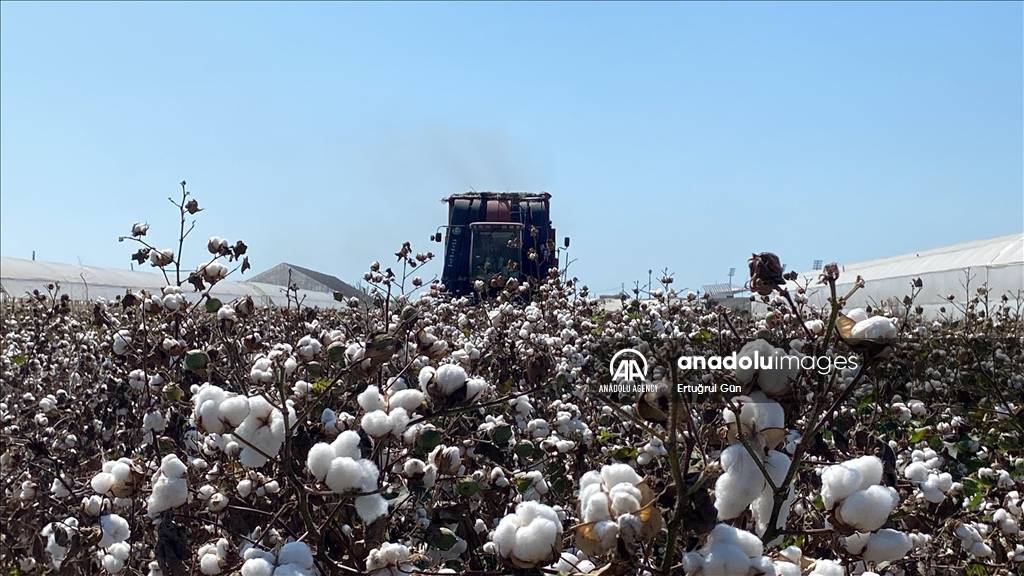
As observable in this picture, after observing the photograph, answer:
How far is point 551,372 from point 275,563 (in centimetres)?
212

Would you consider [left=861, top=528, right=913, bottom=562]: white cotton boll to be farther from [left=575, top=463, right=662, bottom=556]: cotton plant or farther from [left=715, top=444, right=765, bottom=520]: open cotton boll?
[left=575, top=463, right=662, bottom=556]: cotton plant

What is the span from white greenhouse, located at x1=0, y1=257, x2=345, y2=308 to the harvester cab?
241cm

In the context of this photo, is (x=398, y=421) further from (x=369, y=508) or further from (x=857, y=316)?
(x=857, y=316)

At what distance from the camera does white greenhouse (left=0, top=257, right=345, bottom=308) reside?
15.5 m

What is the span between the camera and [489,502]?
86.4 inches

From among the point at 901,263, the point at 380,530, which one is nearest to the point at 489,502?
the point at 380,530

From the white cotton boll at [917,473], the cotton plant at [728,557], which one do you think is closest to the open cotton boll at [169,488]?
the cotton plant at [728,557]

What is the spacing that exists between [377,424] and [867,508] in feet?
2.27

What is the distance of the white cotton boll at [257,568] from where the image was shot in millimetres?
1171

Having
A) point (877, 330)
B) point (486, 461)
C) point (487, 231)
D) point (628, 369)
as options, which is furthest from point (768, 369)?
point (487, 231)

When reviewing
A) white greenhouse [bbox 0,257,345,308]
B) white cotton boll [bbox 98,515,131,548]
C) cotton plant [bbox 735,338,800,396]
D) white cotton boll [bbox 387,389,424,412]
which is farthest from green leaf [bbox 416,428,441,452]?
white greenhouse [bbox 0,257,345,308]

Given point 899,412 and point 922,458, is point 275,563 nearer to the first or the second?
point 922,458

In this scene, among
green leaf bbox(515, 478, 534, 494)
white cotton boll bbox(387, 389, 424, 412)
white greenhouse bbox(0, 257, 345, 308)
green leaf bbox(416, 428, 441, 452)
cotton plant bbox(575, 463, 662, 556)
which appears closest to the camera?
cotton plant bbox(575, 463, 662, 556)

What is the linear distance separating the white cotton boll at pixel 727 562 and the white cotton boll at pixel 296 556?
538mm
